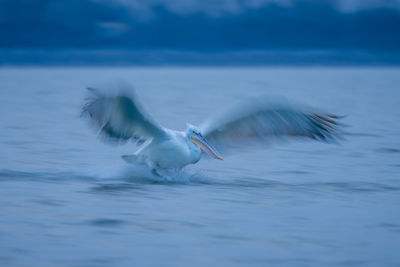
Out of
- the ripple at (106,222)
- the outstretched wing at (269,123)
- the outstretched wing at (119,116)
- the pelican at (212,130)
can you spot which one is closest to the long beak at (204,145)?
the pelican at (212,130)

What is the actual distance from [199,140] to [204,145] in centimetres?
11

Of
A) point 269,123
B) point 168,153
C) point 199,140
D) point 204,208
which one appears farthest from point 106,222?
point 269,123

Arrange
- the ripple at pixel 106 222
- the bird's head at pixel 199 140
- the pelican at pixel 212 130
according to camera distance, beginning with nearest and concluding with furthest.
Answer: the ripple at pixel 106 222
the pelican at pixel 212 130
the bird's head at pixel 199 140

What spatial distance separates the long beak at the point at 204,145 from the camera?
9266mm

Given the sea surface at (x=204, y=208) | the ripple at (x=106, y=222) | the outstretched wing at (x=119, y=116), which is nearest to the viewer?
the sea surface at (x=204, y=208)

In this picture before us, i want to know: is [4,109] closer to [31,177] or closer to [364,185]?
[31,177]

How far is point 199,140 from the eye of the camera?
9266 mm

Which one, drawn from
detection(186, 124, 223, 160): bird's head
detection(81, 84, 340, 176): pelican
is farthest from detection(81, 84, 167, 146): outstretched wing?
detection(186, 124, 223, 160): bird's head

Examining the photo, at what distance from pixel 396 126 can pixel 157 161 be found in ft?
28.4

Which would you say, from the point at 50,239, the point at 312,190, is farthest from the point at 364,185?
the point at 50,239

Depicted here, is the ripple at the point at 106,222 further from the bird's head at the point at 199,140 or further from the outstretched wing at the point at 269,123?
the outstretched wing at the point at 269,123

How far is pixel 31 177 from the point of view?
920cm

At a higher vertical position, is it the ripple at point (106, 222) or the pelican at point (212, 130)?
the pelican at point (212, 130)

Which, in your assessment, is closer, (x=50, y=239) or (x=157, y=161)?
(x=50, y=239)
